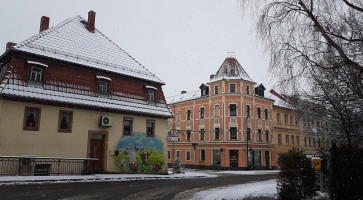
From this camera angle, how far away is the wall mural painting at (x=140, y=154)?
68.5 ft

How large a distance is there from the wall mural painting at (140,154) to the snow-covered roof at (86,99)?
2.17m

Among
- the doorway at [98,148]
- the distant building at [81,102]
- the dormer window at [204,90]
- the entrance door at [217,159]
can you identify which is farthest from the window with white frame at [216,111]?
the doorway at [98,148]

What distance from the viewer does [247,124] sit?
39.1 meters

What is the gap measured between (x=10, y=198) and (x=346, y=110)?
12.6 meters

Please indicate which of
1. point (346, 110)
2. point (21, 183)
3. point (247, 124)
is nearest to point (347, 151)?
point (346, 110)

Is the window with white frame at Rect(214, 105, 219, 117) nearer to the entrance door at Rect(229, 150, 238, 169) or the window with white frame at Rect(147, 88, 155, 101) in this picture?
the entrance door at Rect(229, 150, 238, 169)

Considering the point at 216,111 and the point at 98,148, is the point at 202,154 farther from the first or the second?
the point at 98,148

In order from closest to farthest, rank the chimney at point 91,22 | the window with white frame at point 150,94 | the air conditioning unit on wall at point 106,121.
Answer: the air conditioning unit on wall at point 106,121 → the window with white frame at point 150,94 → the chimney at point 91,22

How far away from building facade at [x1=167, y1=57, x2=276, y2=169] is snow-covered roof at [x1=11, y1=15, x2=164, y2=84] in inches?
600

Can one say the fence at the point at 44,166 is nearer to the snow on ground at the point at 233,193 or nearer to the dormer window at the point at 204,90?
the snow on ground at the point at 233,193

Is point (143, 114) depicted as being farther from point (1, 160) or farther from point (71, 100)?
point (1, 160)

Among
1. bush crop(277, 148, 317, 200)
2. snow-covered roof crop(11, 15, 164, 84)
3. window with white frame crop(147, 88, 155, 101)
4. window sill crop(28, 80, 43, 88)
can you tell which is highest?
snow-covered roof crop(11, 15, 164, 84)

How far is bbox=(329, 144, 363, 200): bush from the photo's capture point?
7.38m

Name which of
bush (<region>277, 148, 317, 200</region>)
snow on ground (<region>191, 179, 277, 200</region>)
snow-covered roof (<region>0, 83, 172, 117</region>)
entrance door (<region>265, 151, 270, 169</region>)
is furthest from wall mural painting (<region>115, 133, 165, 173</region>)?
entrance door (<region>265, 151, 270, 169</region>)
